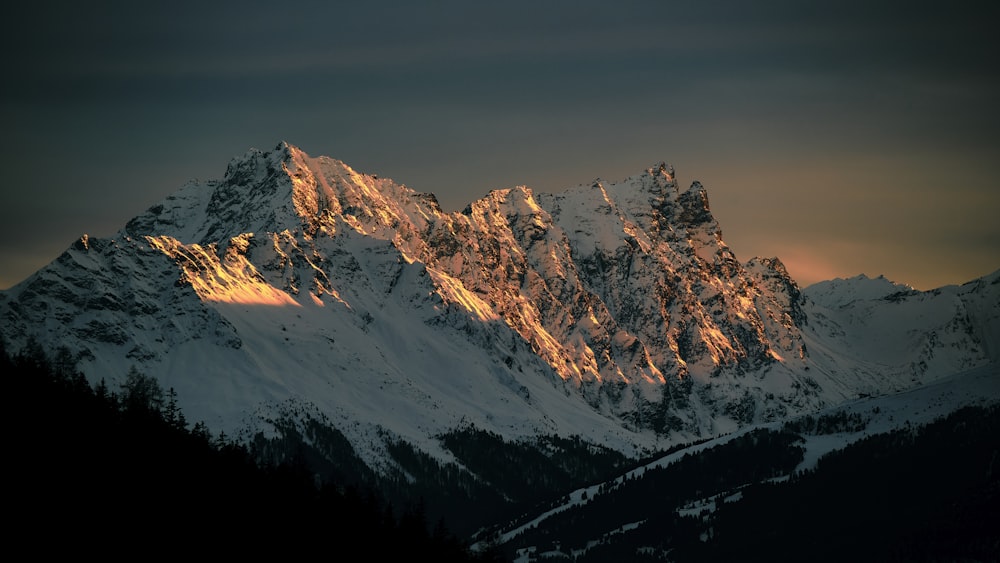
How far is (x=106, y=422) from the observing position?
187m

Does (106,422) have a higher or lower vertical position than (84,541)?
higher

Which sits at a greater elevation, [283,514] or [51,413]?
[51,413]

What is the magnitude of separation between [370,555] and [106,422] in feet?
113

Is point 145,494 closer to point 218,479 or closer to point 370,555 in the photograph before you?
point 218,479

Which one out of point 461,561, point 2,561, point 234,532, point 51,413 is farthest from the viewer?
point 461,561

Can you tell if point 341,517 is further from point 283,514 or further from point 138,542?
point 138,542

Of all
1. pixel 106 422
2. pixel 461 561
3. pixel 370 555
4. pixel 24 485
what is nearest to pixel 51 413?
pixel 106 422

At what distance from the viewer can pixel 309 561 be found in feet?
568

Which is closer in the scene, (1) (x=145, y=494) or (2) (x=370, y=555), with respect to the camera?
(1) (x=145, y=494)

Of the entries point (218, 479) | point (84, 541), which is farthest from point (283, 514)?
point (84, 541)

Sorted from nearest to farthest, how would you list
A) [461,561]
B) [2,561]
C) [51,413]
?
[2,561]
[51,413]
[461,561]

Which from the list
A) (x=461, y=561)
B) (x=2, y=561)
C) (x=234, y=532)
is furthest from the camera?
(x=461, y=561)

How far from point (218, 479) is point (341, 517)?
15476mm

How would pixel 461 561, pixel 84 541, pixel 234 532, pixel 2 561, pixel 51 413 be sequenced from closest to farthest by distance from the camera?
pixel 2 561, pixel 84 541, pixel 234 532, pixel 51 413, pixel 461 561
